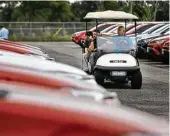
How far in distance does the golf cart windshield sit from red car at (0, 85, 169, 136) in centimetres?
988

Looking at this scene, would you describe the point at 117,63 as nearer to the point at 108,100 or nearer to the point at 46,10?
the point at 108,100

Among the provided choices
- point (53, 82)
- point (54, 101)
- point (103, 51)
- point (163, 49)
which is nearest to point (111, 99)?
point (53, 82)

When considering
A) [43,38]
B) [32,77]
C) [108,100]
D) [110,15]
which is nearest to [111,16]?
[110,15]

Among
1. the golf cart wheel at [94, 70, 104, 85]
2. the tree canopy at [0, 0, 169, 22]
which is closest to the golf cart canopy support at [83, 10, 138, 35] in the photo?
the golf cart wheel at [94, 70, 104, 85]

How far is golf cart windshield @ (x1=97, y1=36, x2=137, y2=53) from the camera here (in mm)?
12578

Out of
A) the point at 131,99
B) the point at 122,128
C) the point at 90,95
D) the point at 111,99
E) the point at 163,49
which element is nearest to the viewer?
the point at 122,128

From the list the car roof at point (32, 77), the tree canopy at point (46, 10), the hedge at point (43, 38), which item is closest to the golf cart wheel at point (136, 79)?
the car roof at point (32, 77)

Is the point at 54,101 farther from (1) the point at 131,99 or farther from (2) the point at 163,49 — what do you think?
(2) the point at 163,49

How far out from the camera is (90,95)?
366 cm

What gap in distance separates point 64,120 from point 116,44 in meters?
10.2

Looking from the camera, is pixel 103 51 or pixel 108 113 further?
pixel 103 51

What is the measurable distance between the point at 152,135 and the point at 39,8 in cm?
5686

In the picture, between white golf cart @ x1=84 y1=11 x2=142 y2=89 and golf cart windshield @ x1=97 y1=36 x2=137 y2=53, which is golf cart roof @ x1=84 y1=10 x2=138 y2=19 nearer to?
golf cart windshield @ x1=97 y1=36 x2=137 y2=53

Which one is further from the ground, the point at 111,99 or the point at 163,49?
the point at 111,99
